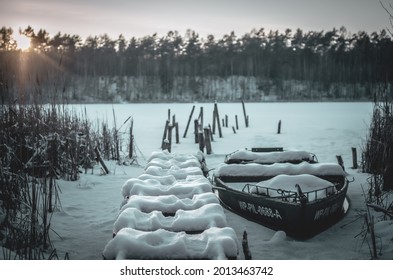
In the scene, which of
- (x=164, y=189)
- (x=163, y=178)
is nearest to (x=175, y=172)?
(x=163, y=178)

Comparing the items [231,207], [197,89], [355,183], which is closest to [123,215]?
[231,207]

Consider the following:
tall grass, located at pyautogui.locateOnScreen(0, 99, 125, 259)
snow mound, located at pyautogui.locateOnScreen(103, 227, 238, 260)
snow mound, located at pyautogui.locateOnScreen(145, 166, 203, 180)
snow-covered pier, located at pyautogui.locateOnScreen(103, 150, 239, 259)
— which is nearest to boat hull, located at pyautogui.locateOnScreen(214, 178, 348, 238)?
snow mound, located at pyautogui.locateOnScreen(145, 166, 203, 180)

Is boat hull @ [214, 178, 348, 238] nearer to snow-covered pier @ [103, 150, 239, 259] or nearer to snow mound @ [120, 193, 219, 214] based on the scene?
snow-covered pier @ [103, 150, 239, 259]

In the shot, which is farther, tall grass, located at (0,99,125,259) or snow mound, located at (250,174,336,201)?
snow mound, located at (250,174,336,201)

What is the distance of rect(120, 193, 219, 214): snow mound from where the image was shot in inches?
139

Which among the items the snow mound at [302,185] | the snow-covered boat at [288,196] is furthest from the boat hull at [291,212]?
the snow mound at [302,185]

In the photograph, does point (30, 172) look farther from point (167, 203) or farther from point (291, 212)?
point (291, 212)

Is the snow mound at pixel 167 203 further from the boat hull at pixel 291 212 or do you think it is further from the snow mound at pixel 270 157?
the snow mound at pixel 270 157

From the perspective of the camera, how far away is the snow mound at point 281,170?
19.3 feet

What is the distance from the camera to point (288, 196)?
434 cm

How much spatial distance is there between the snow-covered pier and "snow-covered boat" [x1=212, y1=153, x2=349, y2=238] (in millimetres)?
1054

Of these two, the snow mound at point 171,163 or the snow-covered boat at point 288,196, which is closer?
the snow-covered boat at point 288,196

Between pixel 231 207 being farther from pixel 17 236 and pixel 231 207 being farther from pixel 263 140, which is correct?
pixel 263 140
